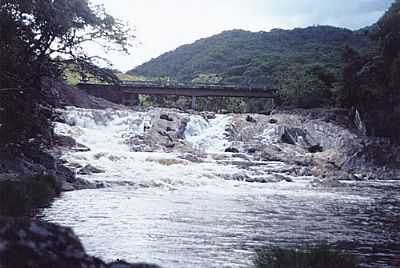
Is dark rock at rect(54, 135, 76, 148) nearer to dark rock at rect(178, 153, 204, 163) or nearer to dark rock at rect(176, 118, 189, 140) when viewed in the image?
dark rock at rect(178, 153, 204, 163)

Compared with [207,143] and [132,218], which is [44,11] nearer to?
[132,218]

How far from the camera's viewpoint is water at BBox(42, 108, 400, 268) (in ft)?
37.6

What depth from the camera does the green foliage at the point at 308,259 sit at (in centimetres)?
790

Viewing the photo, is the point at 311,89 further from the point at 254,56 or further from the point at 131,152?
the point at 254,56

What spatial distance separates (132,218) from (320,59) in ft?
362

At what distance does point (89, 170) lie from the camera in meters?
27.6

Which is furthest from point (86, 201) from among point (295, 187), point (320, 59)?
point (320, 59)

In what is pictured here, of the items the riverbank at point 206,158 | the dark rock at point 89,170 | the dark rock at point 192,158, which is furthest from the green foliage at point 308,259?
the dark rock at point 192,158

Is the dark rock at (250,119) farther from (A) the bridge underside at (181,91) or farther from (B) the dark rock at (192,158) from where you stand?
(A) the bridge underside at (181,91)

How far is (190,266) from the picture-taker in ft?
32.3

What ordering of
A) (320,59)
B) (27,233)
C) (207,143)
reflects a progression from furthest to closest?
1. (320,59)
2. (207,143)
3. (27,233)

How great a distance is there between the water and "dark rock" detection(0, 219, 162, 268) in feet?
20.4

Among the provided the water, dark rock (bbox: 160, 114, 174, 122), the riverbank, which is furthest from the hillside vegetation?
the water

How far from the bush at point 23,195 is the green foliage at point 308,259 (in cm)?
677
